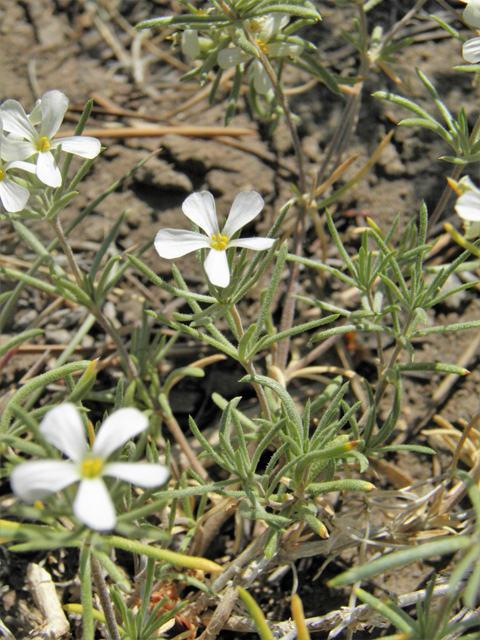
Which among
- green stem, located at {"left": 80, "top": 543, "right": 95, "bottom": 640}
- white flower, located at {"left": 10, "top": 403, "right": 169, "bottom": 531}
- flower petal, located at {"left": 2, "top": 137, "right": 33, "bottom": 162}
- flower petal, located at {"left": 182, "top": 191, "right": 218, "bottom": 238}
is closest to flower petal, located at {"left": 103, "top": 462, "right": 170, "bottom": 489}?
white flower, located at {"left": 10, "top": 403, "right": 169, "bottom": 531}

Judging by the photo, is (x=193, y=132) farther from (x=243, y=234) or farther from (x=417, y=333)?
(x=417, y=333)

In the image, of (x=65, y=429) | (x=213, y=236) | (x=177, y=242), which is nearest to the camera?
(x=65, y=429)

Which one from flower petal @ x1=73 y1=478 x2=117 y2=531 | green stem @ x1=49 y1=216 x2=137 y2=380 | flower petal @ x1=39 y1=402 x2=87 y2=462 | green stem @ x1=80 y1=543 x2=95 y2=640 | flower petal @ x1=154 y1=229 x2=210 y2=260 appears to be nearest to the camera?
flower petal @ x1=73 y1=478 x2=117 y2=531

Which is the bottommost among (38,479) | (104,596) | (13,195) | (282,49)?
(104,596)

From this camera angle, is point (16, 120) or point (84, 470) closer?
point (84, 470)

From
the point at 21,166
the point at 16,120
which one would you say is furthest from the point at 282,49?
the point at 21,166

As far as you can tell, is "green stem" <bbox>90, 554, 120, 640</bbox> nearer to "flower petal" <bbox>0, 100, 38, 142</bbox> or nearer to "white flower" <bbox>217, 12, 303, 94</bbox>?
"flower petal" <bbox>0, 100, 38, 142</bbox>

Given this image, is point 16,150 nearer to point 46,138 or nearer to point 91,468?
point 46,138
